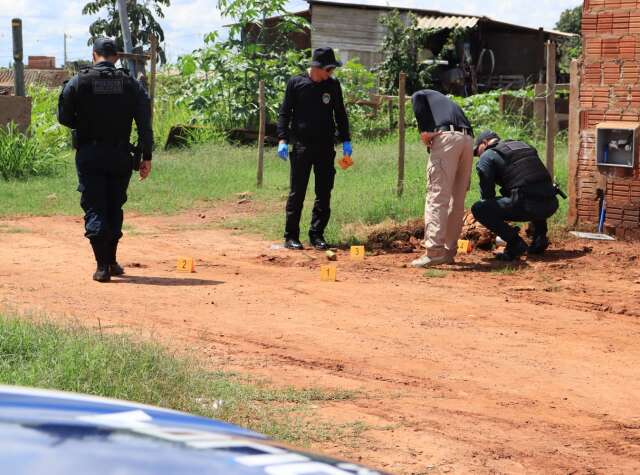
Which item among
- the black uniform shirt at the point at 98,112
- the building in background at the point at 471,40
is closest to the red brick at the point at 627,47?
the black uniform shirt at the point at 98,112

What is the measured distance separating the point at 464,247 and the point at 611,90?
207 centimetres

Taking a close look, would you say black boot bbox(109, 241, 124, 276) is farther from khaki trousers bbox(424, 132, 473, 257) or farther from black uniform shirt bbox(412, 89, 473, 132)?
black uniform shirt bbox(412, 89, 473, 132)

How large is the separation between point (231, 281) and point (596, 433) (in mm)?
4459

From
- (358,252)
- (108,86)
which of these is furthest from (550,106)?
(108,86)

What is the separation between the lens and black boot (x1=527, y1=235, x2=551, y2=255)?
34.9 feet

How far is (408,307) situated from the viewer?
826 cm

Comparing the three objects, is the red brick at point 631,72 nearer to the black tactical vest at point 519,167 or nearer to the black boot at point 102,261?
the black tactical vest at point 519,167

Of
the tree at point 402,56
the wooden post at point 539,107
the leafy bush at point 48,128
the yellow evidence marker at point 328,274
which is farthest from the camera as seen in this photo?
the tree at point 402,56

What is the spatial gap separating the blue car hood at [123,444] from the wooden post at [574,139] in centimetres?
980

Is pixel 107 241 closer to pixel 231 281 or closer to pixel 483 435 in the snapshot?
pixel 231 281

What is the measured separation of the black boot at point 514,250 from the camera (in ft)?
34.1

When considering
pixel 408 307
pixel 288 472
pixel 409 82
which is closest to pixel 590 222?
pixel 408 307

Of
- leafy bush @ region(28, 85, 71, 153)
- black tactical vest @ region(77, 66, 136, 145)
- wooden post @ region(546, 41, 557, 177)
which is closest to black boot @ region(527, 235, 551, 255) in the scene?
wooden post @ region(546, 41, 557, 177)

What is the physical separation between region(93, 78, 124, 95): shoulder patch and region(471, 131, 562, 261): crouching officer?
3316 mm
